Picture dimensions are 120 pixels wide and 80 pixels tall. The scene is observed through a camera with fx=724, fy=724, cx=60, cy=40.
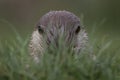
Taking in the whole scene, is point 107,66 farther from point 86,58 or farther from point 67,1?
point 67,1

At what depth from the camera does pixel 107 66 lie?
5.68 metres

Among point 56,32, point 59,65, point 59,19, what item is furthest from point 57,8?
point 59,65

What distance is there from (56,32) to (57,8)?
382 inches

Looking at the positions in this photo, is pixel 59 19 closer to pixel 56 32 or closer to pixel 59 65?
pixel 56 32

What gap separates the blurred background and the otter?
22.8ft

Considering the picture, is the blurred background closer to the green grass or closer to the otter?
the otter

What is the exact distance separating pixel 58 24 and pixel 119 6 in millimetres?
8950

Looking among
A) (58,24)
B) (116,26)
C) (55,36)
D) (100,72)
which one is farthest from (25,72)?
(116,26)

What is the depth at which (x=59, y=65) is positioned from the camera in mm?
5570

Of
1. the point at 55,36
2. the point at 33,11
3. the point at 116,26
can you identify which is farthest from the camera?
the point at 33,11

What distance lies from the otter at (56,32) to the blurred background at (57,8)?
6955 mm

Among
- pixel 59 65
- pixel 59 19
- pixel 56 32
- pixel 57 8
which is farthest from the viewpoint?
pixel 57 8

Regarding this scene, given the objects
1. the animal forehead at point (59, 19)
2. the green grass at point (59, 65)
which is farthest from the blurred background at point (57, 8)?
the green grass at point (59, 65)

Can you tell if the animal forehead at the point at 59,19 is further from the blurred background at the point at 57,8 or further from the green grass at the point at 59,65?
the blurred background at the point at 57,8
